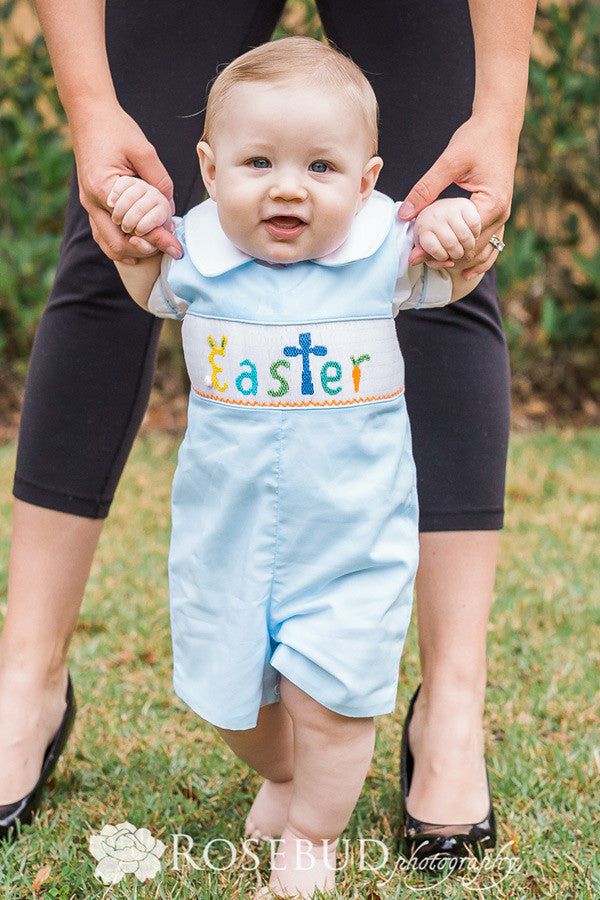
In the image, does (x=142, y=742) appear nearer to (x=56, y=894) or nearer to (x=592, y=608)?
(x=56, y=894)

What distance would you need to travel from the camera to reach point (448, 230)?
1402 millimetres

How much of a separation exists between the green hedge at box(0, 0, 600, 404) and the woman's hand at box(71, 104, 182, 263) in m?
3.11

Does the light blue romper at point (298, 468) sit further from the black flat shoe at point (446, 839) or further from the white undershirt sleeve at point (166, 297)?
the black flat shoe at point (446, 839)

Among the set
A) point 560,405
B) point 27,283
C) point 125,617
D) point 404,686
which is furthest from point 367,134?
point 560,405

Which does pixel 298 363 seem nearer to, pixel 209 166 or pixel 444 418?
pixel 209 166

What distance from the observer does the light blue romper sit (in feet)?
4.70

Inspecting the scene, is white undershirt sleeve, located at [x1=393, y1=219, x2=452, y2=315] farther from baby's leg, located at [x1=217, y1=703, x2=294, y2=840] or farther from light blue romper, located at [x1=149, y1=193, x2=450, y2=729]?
baby's leg, located at [x1=217, y1=703, x2=294, y2=840]

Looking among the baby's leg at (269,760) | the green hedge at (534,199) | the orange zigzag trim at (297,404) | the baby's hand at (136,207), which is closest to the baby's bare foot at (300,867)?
the baby's leg at (269,760)

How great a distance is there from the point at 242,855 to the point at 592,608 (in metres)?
→ 1.38

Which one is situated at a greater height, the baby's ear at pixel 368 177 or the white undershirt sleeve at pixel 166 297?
the baby's ear at pixel 368 177

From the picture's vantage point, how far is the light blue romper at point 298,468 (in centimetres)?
143

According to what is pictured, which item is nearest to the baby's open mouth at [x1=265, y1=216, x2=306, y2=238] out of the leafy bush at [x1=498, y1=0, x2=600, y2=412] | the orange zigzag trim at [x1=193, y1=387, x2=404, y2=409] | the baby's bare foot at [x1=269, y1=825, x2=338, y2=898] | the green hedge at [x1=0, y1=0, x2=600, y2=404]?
the orange zigzag trim at [x1=193, y1=387, x2=404, y2=409]

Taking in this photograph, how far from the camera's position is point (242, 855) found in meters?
1.67

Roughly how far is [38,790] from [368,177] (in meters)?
1.10
